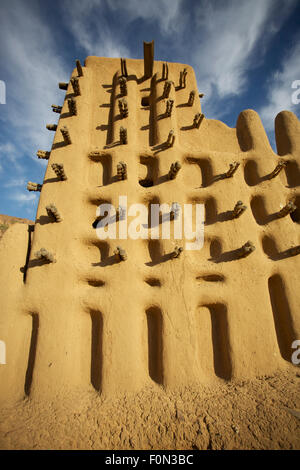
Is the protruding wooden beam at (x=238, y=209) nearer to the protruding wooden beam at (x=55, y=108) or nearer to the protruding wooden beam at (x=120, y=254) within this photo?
the protruding wooden beam at (x=120, y=254)

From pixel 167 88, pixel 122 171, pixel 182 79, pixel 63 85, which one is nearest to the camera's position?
pixel 122 171

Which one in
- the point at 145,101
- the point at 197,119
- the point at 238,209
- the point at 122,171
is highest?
the point at 145,101

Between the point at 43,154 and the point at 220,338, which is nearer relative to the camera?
the point at 220,338

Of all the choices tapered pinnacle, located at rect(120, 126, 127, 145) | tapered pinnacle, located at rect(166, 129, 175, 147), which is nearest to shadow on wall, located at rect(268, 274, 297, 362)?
tapered pinnacle, located at rect(166, 129, 175, 147)

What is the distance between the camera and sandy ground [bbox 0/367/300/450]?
158 inches

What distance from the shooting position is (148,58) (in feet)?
33.0

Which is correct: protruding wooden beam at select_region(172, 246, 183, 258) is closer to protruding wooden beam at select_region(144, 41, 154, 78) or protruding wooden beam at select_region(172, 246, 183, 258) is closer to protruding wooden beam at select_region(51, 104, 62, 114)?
protruding wooden beam at select_region(51, 104, 62, 114)

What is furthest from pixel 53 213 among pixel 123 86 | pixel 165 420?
pixel 123 86

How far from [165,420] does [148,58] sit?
14335 millimetres

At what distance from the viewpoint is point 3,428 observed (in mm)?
4273

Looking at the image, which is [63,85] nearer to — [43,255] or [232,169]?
[43,255]

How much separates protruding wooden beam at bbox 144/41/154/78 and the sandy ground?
1376 centimetres

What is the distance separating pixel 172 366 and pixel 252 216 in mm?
5999

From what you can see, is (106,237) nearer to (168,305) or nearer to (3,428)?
(168,305)
